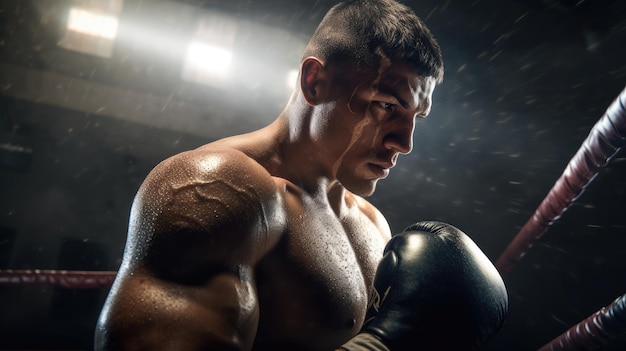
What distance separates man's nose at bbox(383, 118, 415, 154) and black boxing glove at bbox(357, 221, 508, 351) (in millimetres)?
340

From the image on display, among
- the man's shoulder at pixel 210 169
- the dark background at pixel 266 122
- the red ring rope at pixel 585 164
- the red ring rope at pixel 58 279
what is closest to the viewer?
the man's shoulder at pixel 210 169

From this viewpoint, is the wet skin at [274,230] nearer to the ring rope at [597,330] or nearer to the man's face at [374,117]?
the man's face at [374,117]

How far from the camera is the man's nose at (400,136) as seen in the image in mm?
1539

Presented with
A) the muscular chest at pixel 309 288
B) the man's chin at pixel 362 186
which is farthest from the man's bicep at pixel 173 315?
the man's chin at pixel 362 186

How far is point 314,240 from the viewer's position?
1429 millimetres

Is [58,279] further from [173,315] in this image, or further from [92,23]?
[92,23]

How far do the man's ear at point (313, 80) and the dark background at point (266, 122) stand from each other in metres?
2.04

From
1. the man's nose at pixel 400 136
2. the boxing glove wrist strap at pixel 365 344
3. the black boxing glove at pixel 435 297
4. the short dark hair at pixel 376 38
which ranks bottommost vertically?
the boxing glove wrist strap at pixel 365 344

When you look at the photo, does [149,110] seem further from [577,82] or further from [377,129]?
[577,82]

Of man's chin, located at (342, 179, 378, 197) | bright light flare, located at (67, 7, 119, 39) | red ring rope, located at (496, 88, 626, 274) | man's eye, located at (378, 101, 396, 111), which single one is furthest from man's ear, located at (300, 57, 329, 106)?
bright light flare, located at (67, 7, 119, 39)

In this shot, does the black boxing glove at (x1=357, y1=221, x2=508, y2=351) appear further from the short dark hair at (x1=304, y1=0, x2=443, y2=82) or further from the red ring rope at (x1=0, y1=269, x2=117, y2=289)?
the red ring rope at (x1=0, y1=269, x2=117, y2=289)

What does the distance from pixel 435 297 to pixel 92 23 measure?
4.11 metres

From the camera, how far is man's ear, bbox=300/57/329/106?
1.63m

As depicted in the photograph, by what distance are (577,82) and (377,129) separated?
102 inches
